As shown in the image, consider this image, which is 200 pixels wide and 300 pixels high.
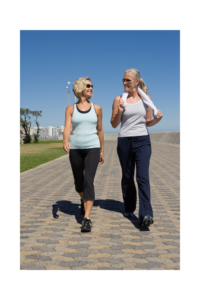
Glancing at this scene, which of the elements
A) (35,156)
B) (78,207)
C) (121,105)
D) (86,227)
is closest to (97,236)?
(86,227)

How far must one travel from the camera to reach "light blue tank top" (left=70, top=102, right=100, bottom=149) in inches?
184

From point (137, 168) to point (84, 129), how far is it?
36.8 inches

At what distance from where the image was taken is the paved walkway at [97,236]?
3.37 metres

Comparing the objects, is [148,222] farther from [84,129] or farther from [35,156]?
[35,156]

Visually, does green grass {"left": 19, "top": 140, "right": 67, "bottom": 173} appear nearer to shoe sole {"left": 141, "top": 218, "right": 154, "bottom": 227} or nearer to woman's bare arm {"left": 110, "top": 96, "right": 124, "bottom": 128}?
woman's bare arm {"left": 110, "top": 96, "right": 124, "bottom": 128}

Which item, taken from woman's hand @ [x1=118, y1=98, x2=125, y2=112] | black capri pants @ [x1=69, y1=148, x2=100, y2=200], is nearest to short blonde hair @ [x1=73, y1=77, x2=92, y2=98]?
woman's hand @ [x1=118, y1=98, x2=125, y2=112]

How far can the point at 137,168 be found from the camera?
4.91 meters

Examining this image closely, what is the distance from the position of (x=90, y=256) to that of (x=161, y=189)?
15.7 feet

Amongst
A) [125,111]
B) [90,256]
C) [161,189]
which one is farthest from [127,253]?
[161,189]

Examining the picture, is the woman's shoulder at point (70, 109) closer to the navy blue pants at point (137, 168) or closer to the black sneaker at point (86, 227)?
the navy blue pants at point (137, 168)

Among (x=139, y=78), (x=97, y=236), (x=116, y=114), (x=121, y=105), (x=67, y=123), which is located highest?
(x=139, y=78)
